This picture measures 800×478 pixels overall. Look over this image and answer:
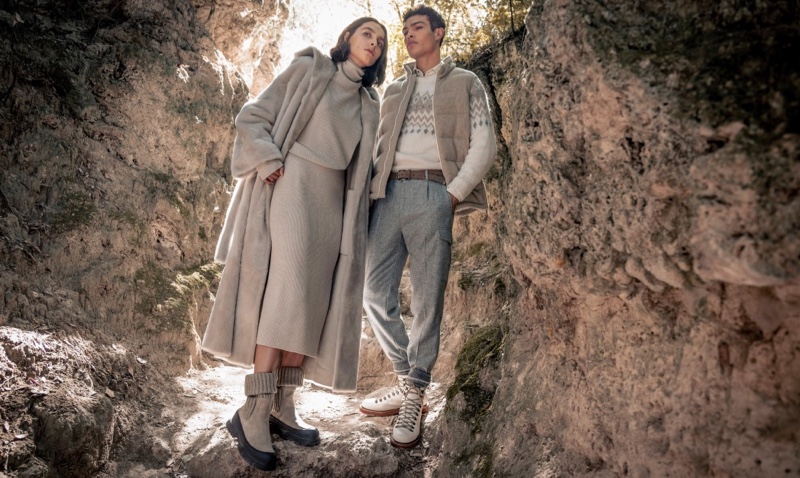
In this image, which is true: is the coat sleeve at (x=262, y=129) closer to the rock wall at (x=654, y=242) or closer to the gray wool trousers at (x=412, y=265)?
the gray wool trousers at (x=412, y=265)

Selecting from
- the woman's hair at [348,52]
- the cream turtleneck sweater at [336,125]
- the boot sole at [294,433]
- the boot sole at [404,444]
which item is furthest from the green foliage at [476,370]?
the woman's hair at [348,52]

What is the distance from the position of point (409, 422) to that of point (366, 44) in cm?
203

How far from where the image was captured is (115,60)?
4.40 m

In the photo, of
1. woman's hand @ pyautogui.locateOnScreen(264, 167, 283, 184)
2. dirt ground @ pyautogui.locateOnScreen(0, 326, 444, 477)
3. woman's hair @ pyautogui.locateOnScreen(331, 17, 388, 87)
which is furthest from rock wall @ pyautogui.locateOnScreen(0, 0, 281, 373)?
woman's hair @ pyautogui.locateOnScreen(331, 17, 388, 87)

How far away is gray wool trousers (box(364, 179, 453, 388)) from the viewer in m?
3.26

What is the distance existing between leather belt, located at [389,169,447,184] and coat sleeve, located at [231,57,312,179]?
2.22 ft

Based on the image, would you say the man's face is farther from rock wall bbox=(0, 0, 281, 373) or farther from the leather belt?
rock wall bbox=(0, 0, 281, 373)

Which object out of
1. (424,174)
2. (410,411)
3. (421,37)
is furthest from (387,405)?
(421,37)

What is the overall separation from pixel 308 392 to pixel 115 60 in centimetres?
269

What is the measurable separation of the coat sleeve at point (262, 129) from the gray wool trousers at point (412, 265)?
27.0 inches

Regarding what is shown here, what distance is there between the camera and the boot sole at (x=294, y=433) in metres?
3.19

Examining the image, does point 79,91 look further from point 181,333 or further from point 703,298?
point 703,298

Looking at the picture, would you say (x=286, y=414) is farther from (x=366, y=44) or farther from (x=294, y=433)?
(x=366, y=44)

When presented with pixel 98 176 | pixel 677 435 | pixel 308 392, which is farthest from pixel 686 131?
pixel 98 176
